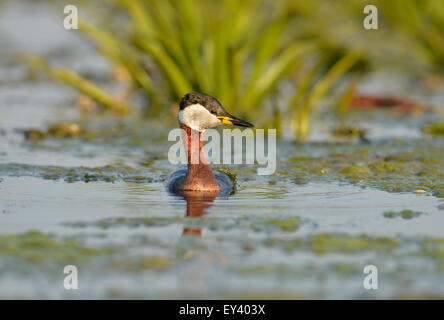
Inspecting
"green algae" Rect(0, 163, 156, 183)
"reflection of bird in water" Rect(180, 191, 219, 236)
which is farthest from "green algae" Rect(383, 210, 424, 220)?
"green algae" Rect(0, 163, 156, 183)

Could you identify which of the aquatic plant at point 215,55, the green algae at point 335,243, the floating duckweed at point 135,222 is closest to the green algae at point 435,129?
the aquatic plant at point 215,55

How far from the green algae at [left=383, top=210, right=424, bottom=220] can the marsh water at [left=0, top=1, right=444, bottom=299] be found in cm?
2

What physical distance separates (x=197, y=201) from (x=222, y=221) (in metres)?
0.84

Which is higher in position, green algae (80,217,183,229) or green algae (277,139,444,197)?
green algae (277,139,444,197)

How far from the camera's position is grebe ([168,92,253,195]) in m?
6.98

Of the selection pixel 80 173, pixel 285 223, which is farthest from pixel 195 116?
pixel 285 223

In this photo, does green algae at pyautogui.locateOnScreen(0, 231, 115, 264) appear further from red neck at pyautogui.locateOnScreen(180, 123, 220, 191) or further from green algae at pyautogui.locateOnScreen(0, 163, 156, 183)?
green algae at pyautogui.locateOnScreen(0, 163, 156, 183)

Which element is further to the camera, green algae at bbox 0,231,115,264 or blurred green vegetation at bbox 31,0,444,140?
blurred green vegetation at bbox 31,0,444,140

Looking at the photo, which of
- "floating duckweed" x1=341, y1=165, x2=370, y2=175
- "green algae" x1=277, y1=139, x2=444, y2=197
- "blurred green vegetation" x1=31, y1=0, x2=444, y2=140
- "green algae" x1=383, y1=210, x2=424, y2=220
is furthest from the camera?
"blurred green vegetation" x1=31, y1=0, x2=444, y2=140

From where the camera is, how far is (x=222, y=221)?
579 centimetres

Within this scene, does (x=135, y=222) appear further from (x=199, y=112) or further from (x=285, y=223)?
(x=199, y=112)
